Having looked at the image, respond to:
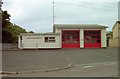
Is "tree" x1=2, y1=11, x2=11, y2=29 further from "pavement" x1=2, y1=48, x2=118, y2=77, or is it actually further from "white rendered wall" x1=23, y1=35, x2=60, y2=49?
"pavement" x1=2, y1=48, x2=118, y2=77

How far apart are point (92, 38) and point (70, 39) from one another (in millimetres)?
4525

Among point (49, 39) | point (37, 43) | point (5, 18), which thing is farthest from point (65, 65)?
point (5, 18)

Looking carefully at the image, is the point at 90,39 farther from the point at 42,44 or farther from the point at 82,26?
the point at 42,44

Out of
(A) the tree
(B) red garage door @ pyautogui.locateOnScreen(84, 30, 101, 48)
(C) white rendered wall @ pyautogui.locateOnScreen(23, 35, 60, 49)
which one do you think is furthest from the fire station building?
(A) the tree

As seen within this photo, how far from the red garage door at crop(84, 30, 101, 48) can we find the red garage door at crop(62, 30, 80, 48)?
184 centimetres

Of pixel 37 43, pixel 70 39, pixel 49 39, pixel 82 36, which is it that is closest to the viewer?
pixel 37 43

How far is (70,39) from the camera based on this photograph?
185 feet

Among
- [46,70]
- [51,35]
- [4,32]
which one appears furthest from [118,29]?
[46,70]

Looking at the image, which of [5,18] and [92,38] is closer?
[5,18]

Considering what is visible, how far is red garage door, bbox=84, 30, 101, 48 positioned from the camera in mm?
56125

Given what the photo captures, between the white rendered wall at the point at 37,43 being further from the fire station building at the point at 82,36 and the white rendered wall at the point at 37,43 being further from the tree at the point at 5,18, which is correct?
the tree at the point at 5,18

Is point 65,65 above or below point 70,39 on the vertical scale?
below

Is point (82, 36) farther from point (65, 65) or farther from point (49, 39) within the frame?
point (65, 65)

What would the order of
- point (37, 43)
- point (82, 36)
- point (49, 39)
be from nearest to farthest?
point (37, 43) < point (49, 39) < point (82, 36)
